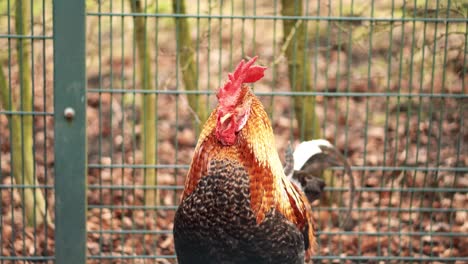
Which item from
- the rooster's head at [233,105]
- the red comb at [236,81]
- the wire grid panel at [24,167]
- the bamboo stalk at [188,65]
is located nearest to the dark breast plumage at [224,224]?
the rooster's head at [233,105]

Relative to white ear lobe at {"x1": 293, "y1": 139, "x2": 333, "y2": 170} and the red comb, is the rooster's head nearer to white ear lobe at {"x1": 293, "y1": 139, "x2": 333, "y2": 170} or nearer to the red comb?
the red comb

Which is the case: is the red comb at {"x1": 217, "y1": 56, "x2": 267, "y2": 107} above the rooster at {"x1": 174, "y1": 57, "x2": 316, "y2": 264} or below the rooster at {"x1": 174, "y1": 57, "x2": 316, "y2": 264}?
above

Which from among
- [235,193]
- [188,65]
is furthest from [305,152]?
[188,65]

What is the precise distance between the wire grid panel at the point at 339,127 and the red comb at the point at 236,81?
1275mm

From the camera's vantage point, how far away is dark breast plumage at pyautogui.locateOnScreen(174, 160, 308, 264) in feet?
13.3

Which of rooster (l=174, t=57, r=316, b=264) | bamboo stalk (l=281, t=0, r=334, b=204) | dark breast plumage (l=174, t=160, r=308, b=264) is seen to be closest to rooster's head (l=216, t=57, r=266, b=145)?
rooster (l=174, t=57, r=316, b=264)

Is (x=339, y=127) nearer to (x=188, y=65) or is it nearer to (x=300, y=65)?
(x=300, y=65)

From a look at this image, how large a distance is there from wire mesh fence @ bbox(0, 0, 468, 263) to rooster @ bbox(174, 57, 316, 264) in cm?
111

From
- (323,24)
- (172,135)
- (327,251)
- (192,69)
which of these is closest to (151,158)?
(192,69)

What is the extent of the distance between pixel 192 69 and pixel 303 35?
868mm

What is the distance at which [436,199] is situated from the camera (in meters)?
7.13

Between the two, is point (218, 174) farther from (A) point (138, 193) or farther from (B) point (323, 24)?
(B) point (323, 24)

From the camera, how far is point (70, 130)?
513 centimetres

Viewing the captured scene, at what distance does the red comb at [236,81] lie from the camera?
4.03 m
